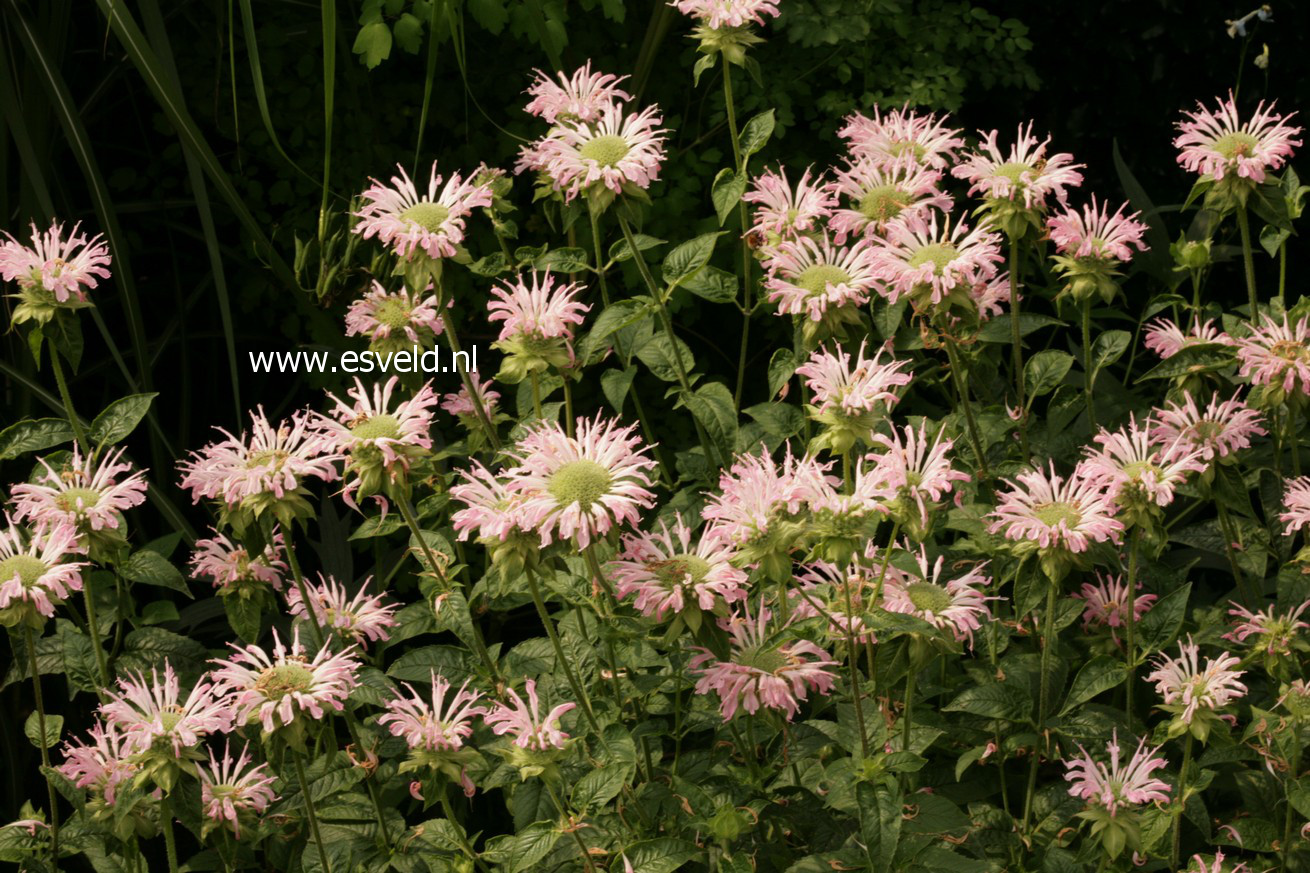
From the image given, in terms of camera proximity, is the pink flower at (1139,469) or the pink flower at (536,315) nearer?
the pink flower at (1139,469)

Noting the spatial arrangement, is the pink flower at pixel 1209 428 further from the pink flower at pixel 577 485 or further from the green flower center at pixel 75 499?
the green flower center at pixel 75 499

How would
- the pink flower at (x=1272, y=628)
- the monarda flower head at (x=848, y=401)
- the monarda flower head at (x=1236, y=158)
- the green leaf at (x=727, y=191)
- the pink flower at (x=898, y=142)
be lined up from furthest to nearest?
the pink flower at (x=898, y=142)
the monarda flower head at (x=1236, y=158)
the green leaf at (x=727, y=191)
the pink flower at (x=1272, y=628)
the monarda flower head at (x=848, y=401)

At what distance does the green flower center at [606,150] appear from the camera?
5.87 feet

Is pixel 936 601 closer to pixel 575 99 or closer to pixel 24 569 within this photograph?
pixel 575 99

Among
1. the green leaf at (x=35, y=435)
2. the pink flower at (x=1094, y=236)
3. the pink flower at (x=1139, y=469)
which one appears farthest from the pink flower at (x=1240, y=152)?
the green leaf at (x=35, y=435)

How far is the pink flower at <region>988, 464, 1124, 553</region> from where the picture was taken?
5.25 ft

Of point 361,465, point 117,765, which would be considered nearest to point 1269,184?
point 361,465

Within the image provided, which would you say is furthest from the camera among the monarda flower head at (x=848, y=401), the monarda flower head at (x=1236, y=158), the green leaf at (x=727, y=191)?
the monarda flower head at (x=1236, y=158)

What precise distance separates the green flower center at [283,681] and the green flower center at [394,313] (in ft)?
1.82

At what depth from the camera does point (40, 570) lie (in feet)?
5.33

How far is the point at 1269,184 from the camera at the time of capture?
2033mm

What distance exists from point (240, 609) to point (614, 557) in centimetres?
56

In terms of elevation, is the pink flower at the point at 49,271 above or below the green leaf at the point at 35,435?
above

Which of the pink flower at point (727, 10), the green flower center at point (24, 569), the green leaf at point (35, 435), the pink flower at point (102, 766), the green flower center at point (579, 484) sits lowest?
the pink flower at point (102, 766)
